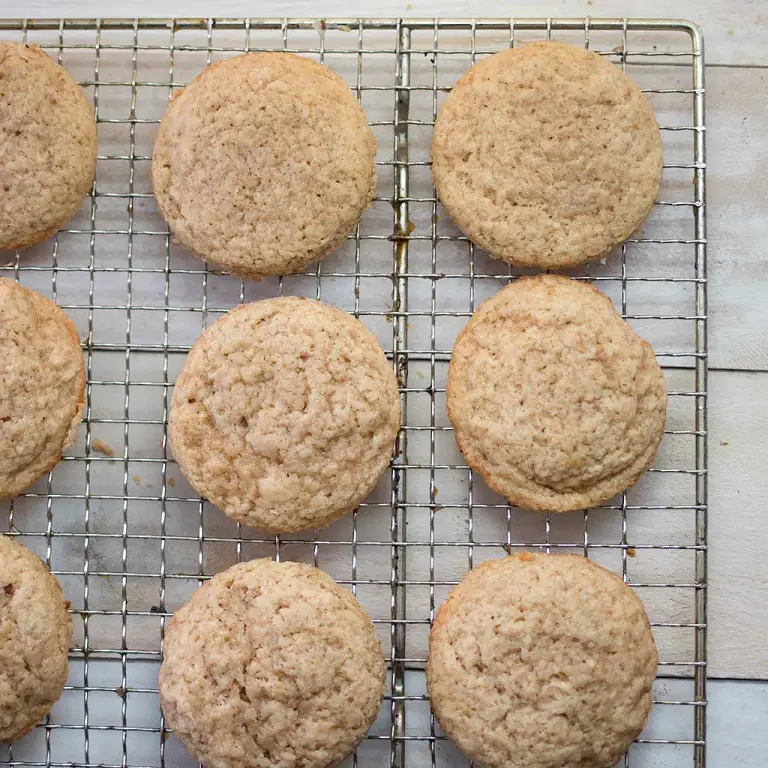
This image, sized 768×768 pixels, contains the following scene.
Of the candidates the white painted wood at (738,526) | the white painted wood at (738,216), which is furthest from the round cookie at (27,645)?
the white painted wood at (738,216)

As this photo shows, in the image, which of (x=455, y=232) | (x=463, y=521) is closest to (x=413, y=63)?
(x=455, y=232)

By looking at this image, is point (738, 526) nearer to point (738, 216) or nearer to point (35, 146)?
point (738, 216)

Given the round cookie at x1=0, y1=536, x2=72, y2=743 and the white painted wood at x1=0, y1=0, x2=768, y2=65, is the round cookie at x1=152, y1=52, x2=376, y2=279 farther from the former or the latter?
the round cookie at x1=0, y1=536, x2=72, y2=743

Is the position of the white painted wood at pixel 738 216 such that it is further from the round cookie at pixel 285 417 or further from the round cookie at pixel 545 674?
the round cookie at pixel 285 417

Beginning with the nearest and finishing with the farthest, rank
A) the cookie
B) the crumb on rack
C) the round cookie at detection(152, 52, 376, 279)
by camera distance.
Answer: the cookie
the round cookie at detection(152, 52, 376, 279)
the crumb on rack

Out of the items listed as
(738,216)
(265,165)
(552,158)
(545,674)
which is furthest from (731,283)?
(265,165)

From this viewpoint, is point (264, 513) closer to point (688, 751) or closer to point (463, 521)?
point (463, 521)

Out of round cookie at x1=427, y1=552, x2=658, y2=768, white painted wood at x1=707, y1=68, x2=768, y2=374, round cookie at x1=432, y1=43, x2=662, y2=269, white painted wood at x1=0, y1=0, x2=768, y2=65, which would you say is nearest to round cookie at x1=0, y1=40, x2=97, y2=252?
white painted wood at x1=0, y1=0, x2=768, y2=65
